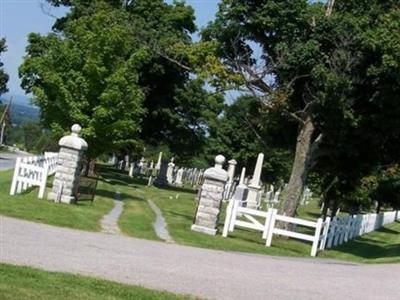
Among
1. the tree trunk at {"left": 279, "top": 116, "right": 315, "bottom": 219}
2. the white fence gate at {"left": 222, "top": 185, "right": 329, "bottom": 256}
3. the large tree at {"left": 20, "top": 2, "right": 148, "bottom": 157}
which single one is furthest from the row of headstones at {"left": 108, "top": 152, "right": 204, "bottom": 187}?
the white fence gate at {"left": 222, "top": 185, "right": 329, "bottom": 256}

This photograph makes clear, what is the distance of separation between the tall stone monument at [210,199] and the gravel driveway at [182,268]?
371 centimetres

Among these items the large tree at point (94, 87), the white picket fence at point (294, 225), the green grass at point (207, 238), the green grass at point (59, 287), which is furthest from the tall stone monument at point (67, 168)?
the green grass at point (59, 287)

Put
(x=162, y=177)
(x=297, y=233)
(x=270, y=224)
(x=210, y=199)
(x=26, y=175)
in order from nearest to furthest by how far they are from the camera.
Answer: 1. (x=210, y=199)
2. (x=270, y=224)
3. (x=297, y=233)
4. (x=26, y=175)
5. (x=162, y=177)

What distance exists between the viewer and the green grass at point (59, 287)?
24.7ft

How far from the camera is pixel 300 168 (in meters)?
23.3

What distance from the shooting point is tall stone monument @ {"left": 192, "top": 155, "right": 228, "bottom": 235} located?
19328 millimetres

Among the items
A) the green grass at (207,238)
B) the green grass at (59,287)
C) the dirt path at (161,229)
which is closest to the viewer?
the green grass at (59,287)

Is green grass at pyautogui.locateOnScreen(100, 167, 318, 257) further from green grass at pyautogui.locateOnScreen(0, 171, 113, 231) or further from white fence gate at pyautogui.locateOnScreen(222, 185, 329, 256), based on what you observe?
green grass at pyautogui.locateOnScreen(0, 171, 113, 231)

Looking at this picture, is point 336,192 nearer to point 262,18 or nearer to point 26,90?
point 262,18

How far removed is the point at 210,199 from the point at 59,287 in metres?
11.5

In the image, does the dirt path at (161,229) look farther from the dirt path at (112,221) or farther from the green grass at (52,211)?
the green grass at (52,211)

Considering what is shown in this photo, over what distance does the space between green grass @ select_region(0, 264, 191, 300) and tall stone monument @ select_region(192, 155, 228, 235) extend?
1052cm

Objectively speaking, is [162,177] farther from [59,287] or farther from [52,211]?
[59,287]

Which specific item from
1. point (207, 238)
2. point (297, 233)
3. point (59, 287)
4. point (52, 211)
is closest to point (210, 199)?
point (207, 238)
